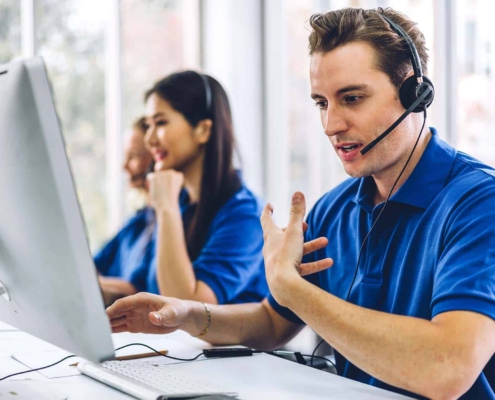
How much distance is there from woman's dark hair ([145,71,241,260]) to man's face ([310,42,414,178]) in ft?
2.91

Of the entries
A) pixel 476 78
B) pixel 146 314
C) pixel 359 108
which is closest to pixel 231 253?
pixel 146 314

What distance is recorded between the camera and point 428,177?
1219 mm

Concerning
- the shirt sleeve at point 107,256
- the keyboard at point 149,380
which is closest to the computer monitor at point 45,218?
the keyboard at point 149,380

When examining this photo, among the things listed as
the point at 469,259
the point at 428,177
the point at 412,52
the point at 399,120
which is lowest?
the point at 469,259

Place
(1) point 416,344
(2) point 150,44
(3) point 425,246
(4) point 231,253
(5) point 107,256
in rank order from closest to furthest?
(1) point 416,344
(3) point 425,246
(4) point 231,253
(5) point 107,256
(2) point 150,44

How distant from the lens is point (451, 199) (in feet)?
3.76

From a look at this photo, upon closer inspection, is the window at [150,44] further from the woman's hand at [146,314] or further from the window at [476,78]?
the woman's hand at [146,314]

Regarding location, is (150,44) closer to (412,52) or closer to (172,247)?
(172,247)

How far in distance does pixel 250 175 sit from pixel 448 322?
2.20 metres

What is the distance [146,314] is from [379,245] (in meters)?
0.50

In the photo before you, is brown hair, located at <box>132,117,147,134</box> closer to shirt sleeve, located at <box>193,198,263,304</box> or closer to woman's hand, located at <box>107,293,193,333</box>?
shirt sleeve, located at <box>193,198,263,304</box>

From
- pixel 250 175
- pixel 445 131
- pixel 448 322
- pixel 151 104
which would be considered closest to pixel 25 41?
pixel 151 104

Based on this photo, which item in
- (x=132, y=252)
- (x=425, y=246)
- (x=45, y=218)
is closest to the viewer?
(x=45, y=218)

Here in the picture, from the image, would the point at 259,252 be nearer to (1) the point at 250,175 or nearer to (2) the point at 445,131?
(2) the point at 445,131
